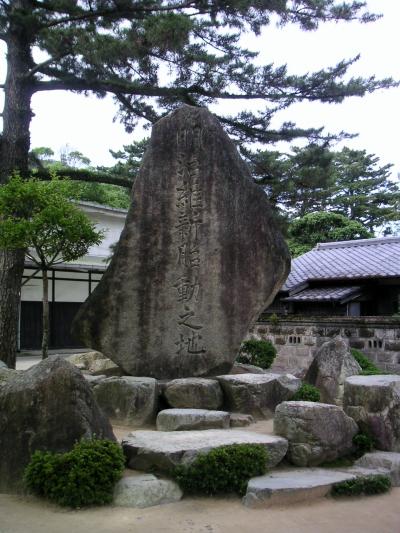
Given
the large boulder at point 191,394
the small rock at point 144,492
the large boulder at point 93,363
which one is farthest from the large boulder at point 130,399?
the small rock at point 144,492

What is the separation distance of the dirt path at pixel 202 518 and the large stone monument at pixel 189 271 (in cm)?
315

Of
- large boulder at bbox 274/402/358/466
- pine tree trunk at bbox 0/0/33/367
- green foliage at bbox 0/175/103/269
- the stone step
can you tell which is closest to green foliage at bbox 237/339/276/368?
green foliage at bbox 0/175/103/269

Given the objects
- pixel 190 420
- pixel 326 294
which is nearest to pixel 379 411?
pixel 190 420

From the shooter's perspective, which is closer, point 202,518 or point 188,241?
point 202,518

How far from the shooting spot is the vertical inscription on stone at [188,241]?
7.66 metres

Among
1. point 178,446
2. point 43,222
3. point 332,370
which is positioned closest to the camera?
point 178,446

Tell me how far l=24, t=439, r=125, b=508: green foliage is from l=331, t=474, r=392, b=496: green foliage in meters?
2.05

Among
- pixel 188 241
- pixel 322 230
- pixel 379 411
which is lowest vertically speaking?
pixel 379 411

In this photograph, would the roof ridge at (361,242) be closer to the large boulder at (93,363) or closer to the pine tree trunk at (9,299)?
the pine tree trunk at (9,299)

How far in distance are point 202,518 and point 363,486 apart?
1.66 meters

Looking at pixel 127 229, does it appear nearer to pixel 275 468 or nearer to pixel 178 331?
pixel 178 331

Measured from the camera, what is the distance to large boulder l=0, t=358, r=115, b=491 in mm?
4676

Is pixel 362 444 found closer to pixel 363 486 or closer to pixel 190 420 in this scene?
pixel 363 486

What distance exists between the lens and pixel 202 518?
14.1 feet
